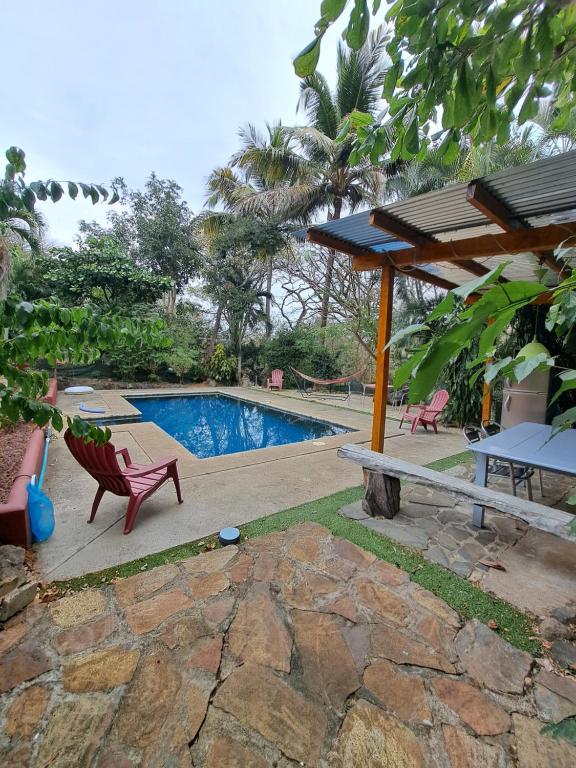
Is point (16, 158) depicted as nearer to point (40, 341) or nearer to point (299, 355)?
point (40, 341)

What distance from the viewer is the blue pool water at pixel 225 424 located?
6582mm

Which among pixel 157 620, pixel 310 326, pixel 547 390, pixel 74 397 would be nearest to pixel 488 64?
pixel 157 620

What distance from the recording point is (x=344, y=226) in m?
3.31

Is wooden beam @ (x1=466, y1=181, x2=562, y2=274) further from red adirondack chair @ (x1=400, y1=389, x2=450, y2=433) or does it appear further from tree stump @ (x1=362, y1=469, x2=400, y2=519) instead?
red adirondack chair @ (x1=400, y1=389, x2=450, y2=433)

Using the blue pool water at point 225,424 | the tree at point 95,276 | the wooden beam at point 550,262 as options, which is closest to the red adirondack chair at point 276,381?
the blue pool water at point 225,424

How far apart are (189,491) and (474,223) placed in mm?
3459

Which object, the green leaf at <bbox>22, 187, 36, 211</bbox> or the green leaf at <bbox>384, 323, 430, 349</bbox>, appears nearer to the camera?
the green leaf at <bbox>384, 323, 430, 349</bbox>

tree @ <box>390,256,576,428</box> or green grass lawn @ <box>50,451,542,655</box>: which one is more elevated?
tree @ <box>390,256,576,428</box>

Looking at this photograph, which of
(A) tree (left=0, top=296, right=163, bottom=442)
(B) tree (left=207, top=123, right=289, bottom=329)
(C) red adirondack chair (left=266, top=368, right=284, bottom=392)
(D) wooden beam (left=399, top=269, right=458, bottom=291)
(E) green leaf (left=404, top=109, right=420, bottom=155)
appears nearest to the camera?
(E) green leaf (left=404, top=109, right=420, bottom=155)

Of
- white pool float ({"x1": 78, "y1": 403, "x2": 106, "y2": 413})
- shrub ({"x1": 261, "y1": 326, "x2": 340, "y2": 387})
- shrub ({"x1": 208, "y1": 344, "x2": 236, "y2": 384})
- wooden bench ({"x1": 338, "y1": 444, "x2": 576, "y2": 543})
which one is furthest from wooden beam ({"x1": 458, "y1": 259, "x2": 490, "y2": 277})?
shrub ({"x1": 208, "y1": 344, "x2": 236, "y2": 384})

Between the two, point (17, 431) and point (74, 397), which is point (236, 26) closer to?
point (17, 431)

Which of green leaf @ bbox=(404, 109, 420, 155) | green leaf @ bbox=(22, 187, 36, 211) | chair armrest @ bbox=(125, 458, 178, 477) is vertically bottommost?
chair armrest @ bbox=(125, 458, 178, 477)

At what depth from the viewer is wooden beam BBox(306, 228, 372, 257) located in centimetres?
349

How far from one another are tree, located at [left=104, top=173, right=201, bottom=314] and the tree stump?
10.9 m
